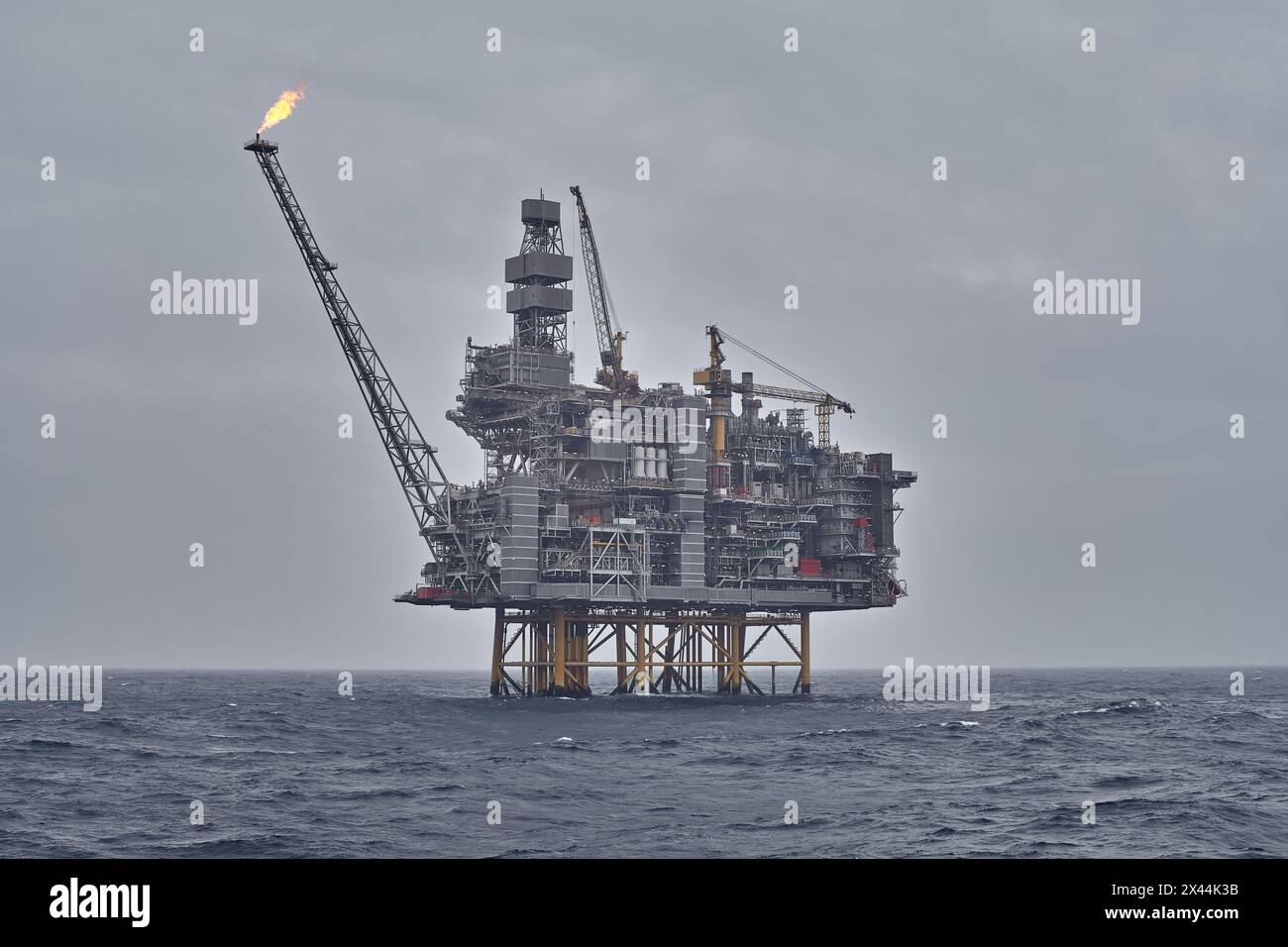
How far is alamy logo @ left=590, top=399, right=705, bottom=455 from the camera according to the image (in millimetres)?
93750

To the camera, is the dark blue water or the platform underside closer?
the dark blue water

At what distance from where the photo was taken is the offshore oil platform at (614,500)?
92750 mm

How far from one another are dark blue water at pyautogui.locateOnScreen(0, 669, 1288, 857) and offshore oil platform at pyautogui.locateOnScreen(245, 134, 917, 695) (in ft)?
32.9

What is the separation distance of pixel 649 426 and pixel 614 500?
208 inches

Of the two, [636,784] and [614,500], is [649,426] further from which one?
[636,784]

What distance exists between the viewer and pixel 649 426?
95.4 meters

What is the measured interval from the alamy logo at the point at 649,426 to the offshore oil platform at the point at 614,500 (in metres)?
0.11
